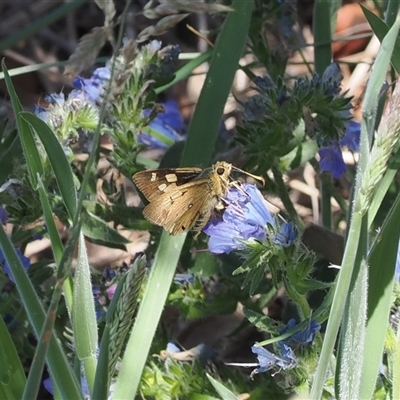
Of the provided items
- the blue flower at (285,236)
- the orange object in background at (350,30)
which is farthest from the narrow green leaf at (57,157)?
the orange object in background at (350,30)

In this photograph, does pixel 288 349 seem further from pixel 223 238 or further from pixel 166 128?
pixel 166 128

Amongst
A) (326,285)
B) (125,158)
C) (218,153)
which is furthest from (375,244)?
(218,153)

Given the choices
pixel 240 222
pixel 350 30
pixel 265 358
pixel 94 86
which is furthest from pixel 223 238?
pixel 350 30

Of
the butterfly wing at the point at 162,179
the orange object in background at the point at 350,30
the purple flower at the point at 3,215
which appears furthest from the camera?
the orange object in background at the point at 350,30

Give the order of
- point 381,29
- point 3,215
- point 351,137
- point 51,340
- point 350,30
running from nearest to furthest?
point 51,340 < point 381,29 < point 3,215 < point 351,137 < point 350,30

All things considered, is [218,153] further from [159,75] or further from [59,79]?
[59,79]

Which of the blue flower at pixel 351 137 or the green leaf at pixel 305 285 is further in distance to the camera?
the blue flower at pixel 351 137

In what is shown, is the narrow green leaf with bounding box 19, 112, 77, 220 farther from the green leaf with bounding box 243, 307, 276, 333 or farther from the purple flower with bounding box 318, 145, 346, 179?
the purple flower with bounding box 318, 145, 346, 179

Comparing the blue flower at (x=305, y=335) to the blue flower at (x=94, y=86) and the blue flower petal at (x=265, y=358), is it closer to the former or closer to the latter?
the blue flower petal at (x=265, y=358)

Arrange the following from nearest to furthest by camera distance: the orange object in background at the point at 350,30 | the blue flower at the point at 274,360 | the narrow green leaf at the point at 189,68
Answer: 1. the blue flower at the point at 274,360
2. the narrow green leaf at the point at 189,68
3. the orange object in background at the point at 350,30
